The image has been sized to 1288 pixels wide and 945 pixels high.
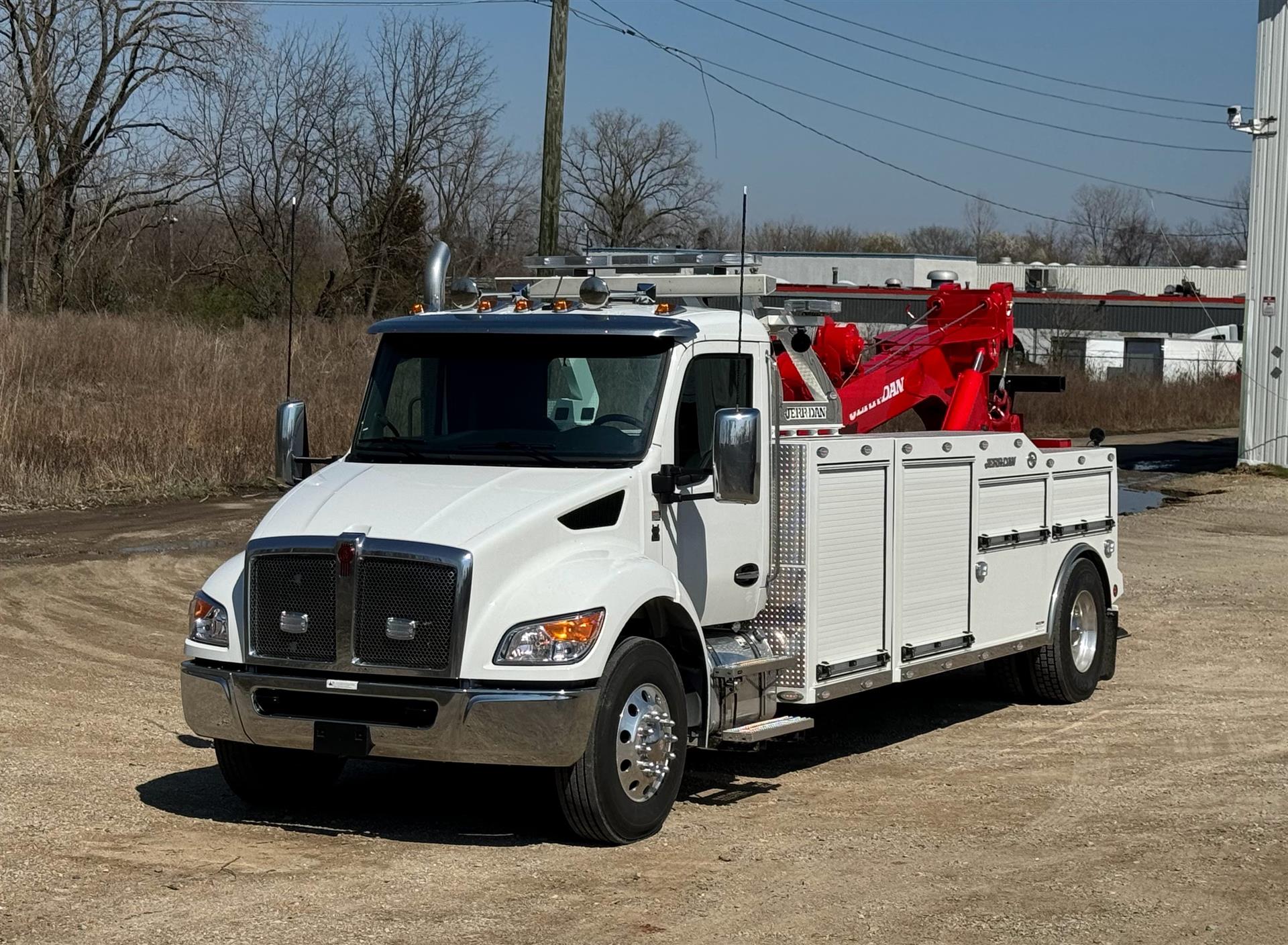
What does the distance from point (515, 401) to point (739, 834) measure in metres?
2.33

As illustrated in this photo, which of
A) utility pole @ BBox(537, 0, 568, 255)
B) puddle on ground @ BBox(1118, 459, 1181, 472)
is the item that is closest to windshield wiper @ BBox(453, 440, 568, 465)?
utility pole @ BBox(537, 0, 568, 255)

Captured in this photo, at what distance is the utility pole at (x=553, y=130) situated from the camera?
21.9 metres

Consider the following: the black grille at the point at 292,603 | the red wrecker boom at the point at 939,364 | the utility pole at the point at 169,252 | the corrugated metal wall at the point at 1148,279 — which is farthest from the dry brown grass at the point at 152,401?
the corrugated metal wall at the point at 1148,279

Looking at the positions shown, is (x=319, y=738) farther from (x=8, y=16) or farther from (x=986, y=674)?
(x=8, y=16)

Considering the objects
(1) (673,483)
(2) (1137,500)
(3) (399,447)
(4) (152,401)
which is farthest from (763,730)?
(4) (152,401)

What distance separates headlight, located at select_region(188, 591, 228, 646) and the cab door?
6.87 ft

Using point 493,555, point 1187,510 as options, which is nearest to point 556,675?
point 493,555

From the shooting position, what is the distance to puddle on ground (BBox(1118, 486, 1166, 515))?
24.7 metres

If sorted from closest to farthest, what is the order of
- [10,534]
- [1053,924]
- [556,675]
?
1. [1053,924]
2. [556,675]
3. [10,534]

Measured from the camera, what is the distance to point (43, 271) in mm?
38594

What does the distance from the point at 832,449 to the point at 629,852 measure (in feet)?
8.29

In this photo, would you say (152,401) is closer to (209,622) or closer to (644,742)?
(209,622)

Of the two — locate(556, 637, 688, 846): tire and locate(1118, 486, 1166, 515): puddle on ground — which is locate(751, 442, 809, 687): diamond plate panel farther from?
locate(1118, 486, 1166, 515): puddle on ground

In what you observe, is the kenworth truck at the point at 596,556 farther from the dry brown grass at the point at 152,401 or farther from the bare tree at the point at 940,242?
the bare tree at the point at 940,242
